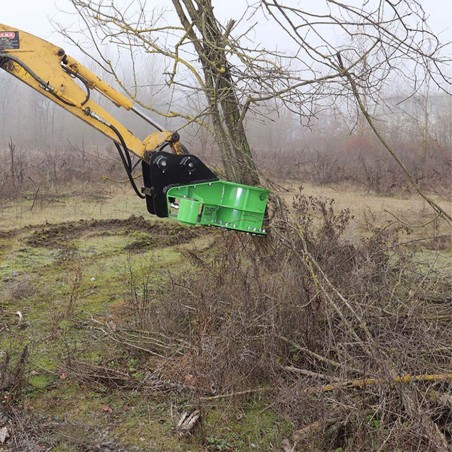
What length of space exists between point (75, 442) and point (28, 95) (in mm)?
50112

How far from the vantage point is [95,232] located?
948 cm

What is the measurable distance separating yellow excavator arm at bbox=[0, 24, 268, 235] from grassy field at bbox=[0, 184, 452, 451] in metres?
0.99

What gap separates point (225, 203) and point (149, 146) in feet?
2.70

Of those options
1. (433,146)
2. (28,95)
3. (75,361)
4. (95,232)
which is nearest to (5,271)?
(95,232)

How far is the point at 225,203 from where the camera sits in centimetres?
494

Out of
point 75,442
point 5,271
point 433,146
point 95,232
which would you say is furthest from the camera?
point 433,146

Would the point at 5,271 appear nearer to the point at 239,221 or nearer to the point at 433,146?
the point at 239,221

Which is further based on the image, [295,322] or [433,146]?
[433,146]

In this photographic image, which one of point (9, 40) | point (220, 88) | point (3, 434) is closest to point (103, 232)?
point (220, 88)

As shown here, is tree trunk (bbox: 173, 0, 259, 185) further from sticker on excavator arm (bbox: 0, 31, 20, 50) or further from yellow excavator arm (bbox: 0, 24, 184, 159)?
sticker on excavator arm (bbox: 0, 31, 20, 50)

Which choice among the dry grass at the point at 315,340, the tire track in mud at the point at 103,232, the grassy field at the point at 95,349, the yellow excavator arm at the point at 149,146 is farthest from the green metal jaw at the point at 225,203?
the tire track in mud at the point at 103,232

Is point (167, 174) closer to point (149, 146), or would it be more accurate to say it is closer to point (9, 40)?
point (149, 146)

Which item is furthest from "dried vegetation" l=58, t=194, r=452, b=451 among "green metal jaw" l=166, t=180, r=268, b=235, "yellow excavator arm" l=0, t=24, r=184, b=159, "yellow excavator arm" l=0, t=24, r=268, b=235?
"yellow excavator arm" l=0, t=24, r=184, b=159

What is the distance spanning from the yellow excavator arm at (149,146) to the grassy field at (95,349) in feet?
3.26
